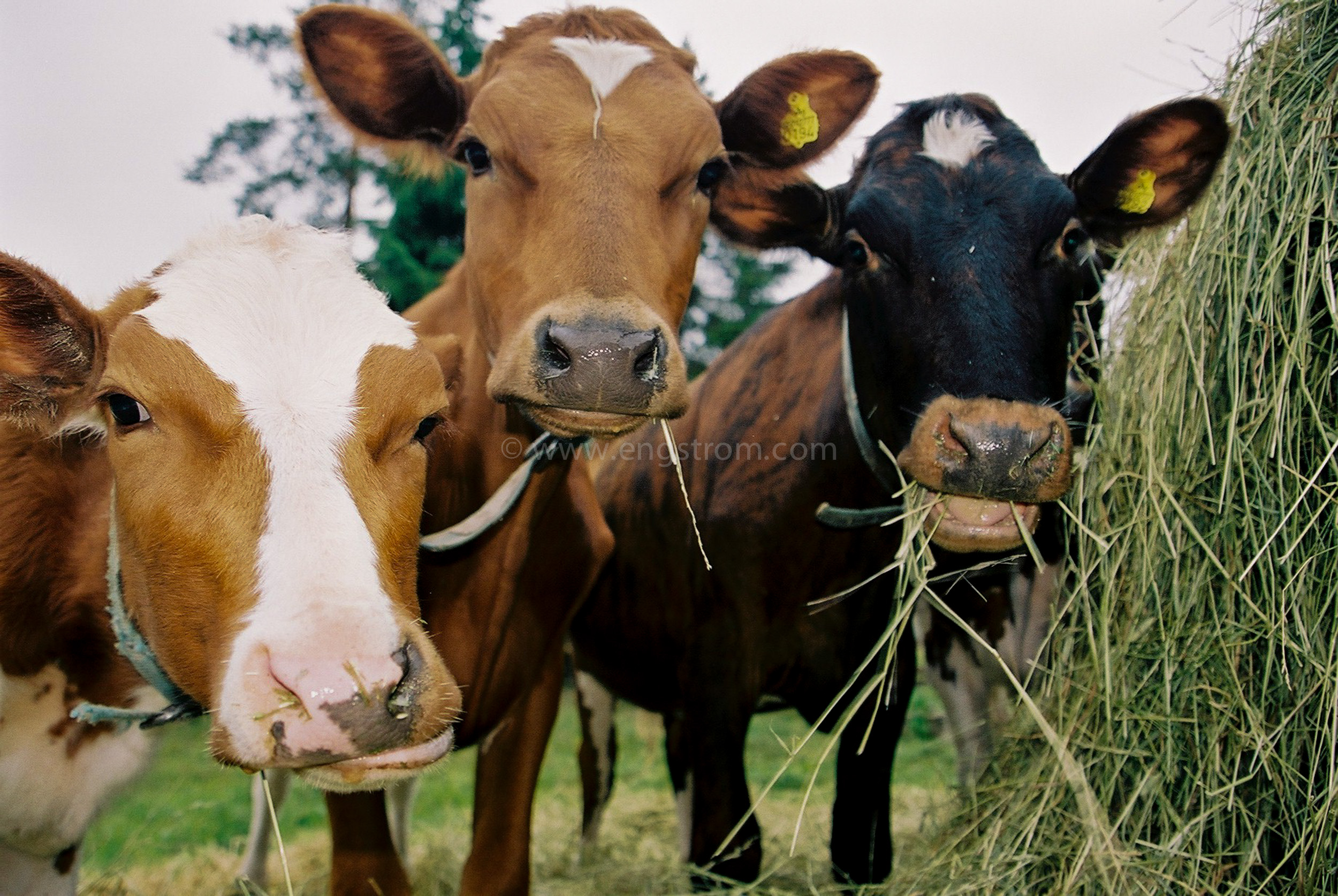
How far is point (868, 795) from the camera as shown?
4.18m

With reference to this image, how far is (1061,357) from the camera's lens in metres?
3.36

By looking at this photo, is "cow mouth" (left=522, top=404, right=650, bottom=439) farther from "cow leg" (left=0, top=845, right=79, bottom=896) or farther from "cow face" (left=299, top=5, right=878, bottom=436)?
"cow leg" (left=0, top=845, right=79, bottom=896)

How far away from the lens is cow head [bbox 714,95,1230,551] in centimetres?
299

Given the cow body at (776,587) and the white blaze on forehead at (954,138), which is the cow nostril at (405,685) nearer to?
the cow body at (776,587)

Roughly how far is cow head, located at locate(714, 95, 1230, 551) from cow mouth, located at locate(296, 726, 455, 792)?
1728 mm

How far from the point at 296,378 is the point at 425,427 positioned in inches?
15.0

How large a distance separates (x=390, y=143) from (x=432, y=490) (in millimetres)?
1269

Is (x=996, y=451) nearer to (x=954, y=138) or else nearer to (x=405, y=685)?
(x=954, y=138)

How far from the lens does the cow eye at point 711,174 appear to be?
3.24 meters

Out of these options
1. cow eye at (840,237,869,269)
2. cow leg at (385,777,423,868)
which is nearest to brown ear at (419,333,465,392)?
cow eye at (840,237,869,269)

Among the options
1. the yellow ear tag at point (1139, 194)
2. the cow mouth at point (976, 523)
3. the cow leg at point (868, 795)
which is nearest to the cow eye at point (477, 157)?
the cow mouth at point (976, 523)

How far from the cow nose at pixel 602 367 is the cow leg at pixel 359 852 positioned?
4.63 feet

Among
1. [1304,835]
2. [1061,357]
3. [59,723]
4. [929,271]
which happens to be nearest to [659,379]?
[929,271]

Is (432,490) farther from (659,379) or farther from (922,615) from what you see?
(922,615)
